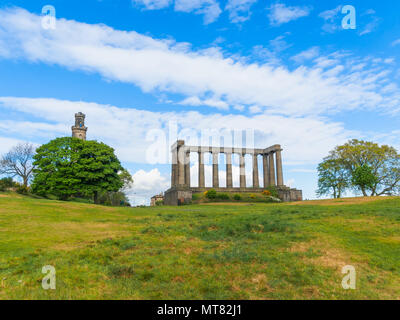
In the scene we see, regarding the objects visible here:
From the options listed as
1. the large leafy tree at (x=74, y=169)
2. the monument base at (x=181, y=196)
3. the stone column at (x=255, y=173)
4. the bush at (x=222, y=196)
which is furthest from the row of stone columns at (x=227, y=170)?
the large leafy tree at (x=74, y=169)

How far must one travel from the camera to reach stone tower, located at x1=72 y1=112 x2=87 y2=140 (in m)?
99.6

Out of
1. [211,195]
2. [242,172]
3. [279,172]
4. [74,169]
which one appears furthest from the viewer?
[242,172]

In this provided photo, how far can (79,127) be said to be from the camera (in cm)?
10081

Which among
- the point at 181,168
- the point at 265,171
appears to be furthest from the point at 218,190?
the point at 265,171

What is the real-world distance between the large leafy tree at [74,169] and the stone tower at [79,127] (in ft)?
142

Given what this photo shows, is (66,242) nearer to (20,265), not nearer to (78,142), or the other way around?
(20,265)

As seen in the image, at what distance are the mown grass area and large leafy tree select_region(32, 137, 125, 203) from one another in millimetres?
33010

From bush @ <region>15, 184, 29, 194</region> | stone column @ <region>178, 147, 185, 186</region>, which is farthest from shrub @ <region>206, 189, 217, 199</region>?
bush @ <region>15, 184, 29, 194</region>

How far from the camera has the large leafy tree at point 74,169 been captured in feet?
173

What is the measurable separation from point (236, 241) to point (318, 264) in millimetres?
5054

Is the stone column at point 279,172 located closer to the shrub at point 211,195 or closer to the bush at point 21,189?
the shrub at point 211,195

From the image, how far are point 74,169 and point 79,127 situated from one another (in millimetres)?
52638

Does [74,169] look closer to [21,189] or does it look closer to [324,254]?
[21,189]
